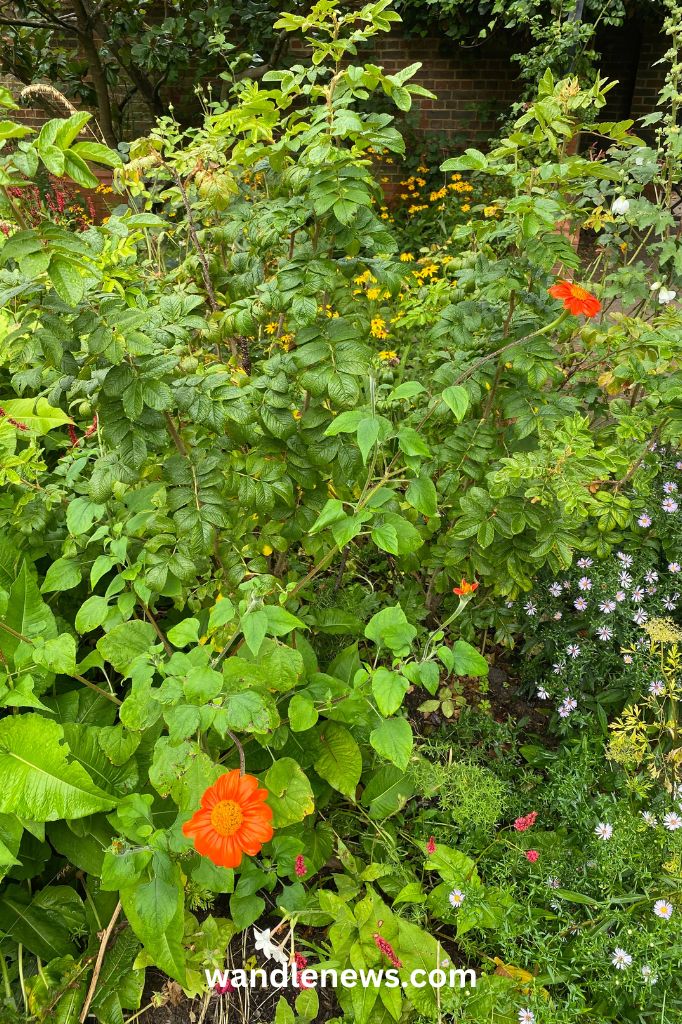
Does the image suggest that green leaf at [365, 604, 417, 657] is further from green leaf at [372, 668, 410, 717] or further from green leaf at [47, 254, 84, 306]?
green leaf at [47, 254, 84, 306]

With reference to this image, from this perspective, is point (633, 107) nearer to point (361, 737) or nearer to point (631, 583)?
point (631, 583)

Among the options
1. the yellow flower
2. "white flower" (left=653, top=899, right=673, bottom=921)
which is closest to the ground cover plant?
"white flower" (left=653, top=899, right=673, bottom=921)

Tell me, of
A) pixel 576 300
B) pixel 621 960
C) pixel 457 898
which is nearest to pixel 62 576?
pixel 457 898

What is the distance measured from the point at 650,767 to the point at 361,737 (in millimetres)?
668

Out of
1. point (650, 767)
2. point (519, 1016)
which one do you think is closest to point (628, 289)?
point (650, 767)

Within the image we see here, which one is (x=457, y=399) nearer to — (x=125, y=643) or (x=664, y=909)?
(x=125, y=643)

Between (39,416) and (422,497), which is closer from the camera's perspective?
(422,497)

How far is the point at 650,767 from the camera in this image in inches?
64.1

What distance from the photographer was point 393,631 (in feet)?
4.61

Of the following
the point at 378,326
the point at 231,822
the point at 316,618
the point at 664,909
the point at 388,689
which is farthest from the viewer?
the point at 378,326

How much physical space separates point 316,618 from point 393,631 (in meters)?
0.50

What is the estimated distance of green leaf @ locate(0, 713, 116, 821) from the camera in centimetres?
141

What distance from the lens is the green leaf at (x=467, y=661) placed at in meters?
1.41

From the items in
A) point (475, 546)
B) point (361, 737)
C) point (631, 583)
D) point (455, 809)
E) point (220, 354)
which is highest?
point (220, 354)
